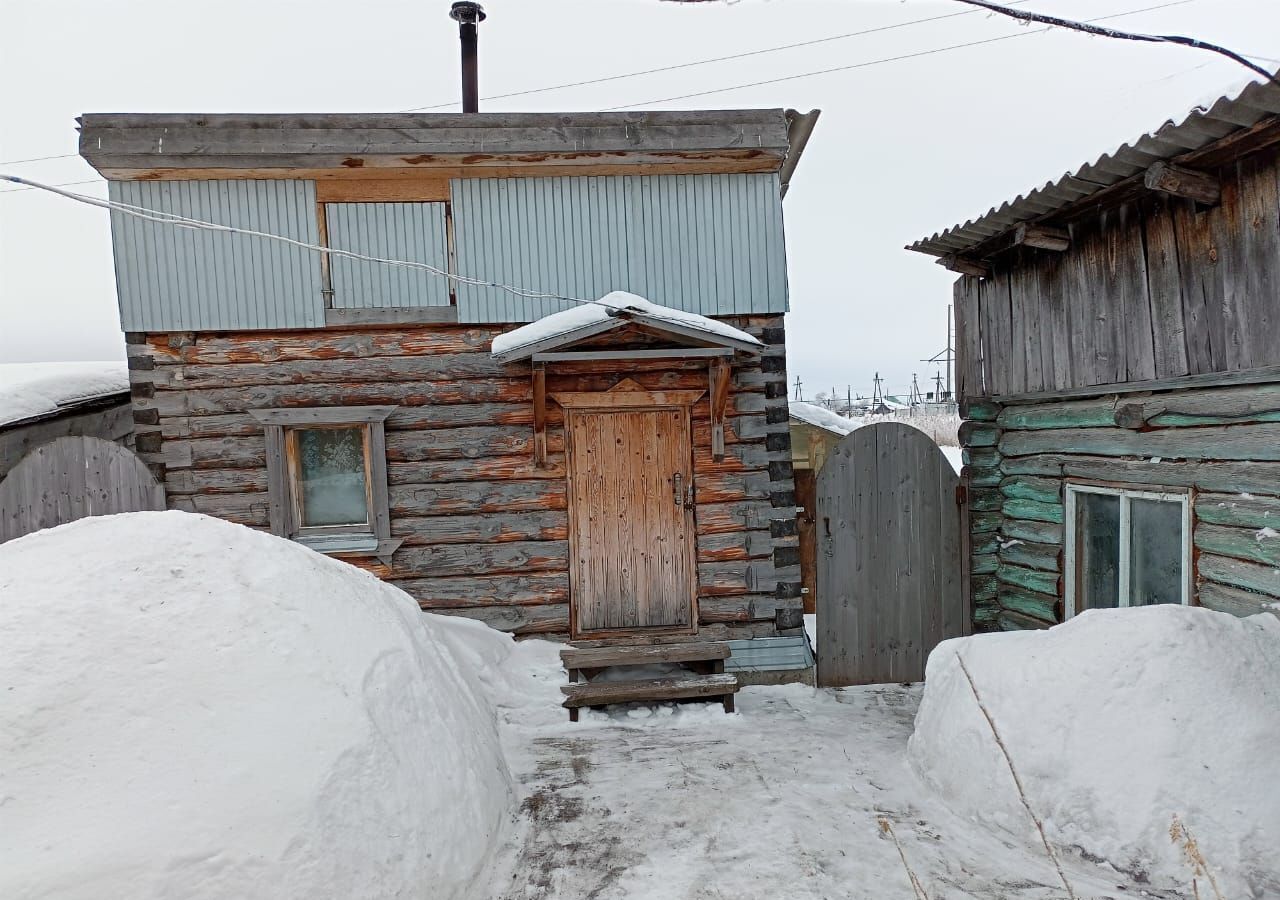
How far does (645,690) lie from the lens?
5086 mm

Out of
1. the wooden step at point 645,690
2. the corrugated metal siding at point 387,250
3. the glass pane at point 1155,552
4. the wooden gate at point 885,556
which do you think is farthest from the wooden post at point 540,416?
the glass pane at point 1155,552

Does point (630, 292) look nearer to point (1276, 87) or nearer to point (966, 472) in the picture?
point (966, 472)

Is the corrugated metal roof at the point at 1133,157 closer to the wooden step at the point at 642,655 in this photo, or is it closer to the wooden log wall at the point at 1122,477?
the wooden log wall at the point at 1122,477

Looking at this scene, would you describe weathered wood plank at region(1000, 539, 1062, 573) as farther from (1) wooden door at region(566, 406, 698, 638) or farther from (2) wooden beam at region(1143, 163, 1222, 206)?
(1) wooden door at region(566, 406, 698, 638)

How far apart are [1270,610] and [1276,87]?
111 inches

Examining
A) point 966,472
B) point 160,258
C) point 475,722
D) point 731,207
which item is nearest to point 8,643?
point 475,722

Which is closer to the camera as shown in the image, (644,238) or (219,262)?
(219,262)

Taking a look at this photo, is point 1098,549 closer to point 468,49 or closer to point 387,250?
point 387,250

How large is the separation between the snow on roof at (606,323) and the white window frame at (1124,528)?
2.88m

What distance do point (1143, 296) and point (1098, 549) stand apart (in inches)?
77.9

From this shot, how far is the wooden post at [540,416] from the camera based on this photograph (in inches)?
221

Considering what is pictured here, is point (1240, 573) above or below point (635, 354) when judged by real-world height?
below

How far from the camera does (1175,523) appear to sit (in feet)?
14.8

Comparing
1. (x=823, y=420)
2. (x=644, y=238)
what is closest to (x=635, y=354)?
(x=644, y=238)
